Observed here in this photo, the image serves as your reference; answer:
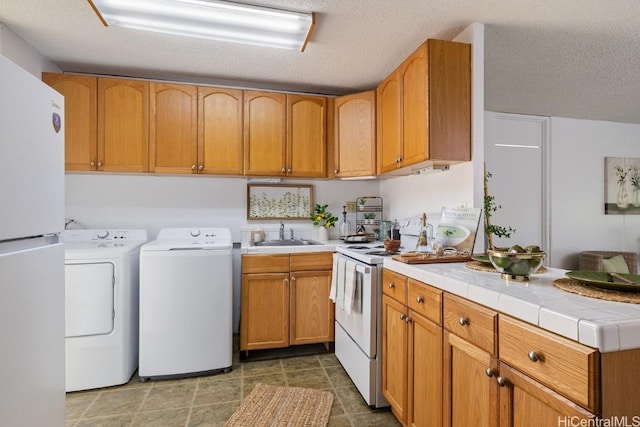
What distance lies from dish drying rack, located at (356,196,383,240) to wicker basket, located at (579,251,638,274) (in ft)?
7.89

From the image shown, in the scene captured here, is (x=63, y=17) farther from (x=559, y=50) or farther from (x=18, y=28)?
(x=559, y=50)

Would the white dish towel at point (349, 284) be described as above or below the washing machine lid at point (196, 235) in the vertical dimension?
below

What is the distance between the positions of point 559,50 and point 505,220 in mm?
1933

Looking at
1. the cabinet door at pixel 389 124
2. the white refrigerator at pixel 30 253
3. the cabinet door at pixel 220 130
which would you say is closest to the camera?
the white refrigerator at pixel 30 253

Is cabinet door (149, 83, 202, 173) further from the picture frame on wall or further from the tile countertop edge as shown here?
the picture frame on wall

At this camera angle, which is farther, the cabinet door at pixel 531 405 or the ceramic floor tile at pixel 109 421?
the ceramic floor tile at pixel 109 421

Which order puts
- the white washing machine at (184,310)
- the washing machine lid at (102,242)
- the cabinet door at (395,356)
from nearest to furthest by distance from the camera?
1. the cabinet door at (395,356)
2. the washing machine lid at (102,242)
3. the white washing machine at (184,310)

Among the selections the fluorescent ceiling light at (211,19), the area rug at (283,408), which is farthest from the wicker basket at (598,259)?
the fluorescent ceiling light at (211,19)

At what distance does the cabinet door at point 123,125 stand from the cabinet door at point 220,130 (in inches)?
16.7

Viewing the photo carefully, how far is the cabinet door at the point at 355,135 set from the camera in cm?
286

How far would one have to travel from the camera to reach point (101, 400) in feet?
6.77

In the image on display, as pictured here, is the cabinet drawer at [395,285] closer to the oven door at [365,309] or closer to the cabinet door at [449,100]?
the oven door at [365,309]

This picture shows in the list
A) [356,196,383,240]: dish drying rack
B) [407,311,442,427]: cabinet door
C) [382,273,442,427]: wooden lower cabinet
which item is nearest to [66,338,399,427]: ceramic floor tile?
[382,273,442,427]: wooden lower cabinet

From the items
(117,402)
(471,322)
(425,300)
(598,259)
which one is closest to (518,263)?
(471,322)
